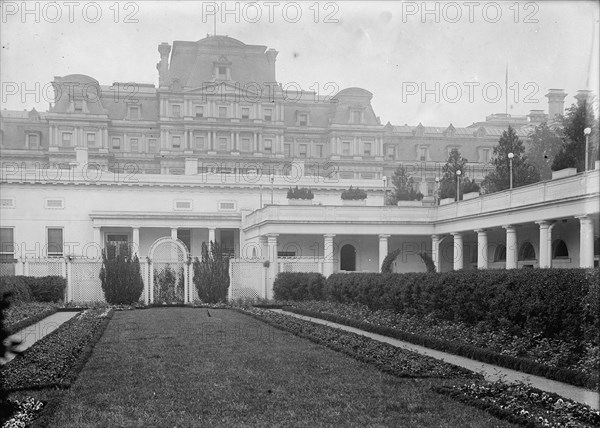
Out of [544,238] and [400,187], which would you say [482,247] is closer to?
[544,238]

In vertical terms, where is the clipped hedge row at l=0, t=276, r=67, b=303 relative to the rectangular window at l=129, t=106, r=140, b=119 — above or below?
below

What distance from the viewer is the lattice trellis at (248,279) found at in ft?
98.0

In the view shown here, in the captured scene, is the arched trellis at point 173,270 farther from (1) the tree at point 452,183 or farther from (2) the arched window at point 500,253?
(1) the tree at point 452,183

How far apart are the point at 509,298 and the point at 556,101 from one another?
46.3 meters

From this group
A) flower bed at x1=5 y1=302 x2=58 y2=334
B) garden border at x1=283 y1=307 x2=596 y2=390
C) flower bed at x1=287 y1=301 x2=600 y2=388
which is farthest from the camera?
flower bed at x1=5 y1=302 x2=58 y2=334

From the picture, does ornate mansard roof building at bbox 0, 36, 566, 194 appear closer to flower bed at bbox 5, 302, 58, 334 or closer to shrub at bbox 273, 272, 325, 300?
shrub at bbox 273, 272, 325, 300

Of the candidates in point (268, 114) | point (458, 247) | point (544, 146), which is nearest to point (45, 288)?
point (458, 247)

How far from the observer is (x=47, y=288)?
2708 centimetres

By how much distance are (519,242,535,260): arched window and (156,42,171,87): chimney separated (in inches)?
853

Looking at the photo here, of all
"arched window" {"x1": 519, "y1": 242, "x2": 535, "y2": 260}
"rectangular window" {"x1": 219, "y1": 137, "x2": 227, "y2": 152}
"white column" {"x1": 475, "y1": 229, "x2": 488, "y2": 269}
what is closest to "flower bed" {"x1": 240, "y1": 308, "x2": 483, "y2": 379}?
"white column" {"x1": 475, "y1": 229, "x2": 488, "y2": 269}

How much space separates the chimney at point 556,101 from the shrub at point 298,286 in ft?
96.1

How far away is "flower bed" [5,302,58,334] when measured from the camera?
53.7ft

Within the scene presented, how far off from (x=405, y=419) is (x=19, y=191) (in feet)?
128

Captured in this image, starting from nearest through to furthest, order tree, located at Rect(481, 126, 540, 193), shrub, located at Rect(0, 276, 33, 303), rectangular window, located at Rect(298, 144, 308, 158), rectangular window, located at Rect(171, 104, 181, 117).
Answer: shrub, located at Rect(0, 276, 33, 303), tree, located at Rect(481, 126, 540, 193), rectangular window, located at Rect(171, 104, 181, 117), rectangular window, located at Rect(298, 144, 308, 158)
